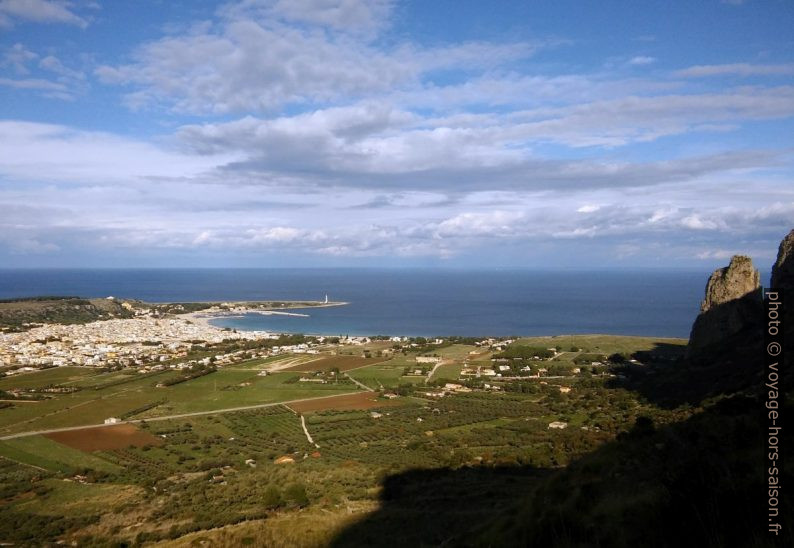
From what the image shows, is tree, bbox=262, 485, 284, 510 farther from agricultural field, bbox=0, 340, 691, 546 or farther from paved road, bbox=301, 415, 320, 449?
paved road, bbox=301, 415, 320, 449

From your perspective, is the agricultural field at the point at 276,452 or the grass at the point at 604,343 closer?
the agricultural field at the point at 276,452

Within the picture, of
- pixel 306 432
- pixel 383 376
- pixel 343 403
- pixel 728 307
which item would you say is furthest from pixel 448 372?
pixel 728 307

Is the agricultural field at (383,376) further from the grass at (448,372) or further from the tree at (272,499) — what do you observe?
the tree at (272,499)

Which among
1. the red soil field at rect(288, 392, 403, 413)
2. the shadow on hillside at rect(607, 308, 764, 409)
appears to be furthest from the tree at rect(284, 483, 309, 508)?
the shadow on hillside at rect(607, 308, 764, 409)

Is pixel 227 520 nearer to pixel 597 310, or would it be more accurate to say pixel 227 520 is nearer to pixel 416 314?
pixel 416 314

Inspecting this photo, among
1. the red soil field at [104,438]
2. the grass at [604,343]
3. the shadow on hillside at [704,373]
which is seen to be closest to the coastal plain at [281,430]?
the red soil field at [104,438]

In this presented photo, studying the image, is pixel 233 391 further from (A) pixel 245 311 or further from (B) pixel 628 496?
(A) pixel 245 311
